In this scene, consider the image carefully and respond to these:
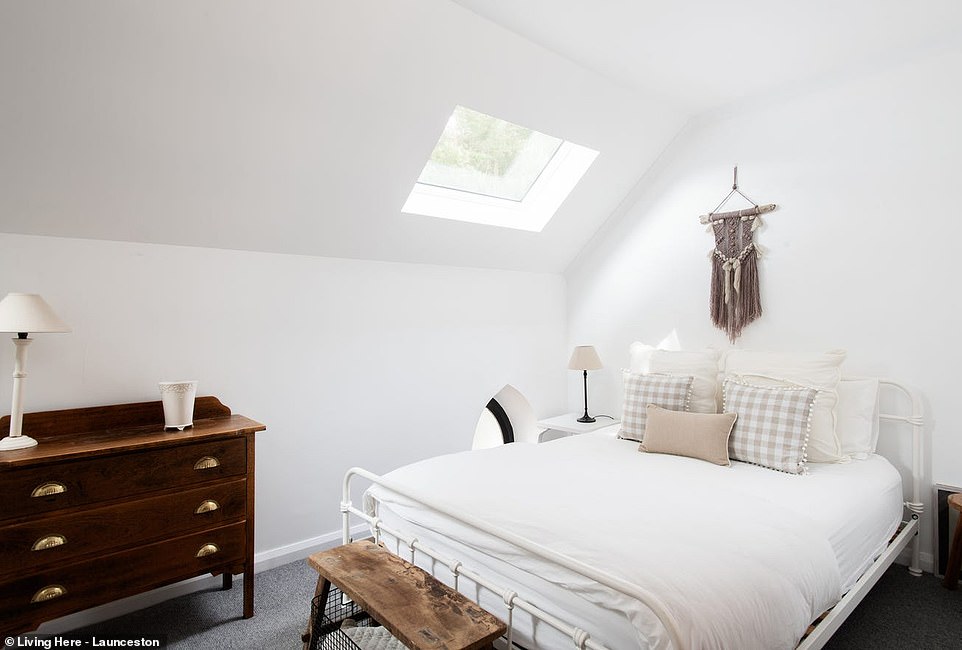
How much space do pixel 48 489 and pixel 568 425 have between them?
109 inches

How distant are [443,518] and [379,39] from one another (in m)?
1.86

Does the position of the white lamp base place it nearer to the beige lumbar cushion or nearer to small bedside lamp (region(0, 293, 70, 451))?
small bedside lamp (region(0, 293, 70, 451))

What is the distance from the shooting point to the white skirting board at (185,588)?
2.26 metres

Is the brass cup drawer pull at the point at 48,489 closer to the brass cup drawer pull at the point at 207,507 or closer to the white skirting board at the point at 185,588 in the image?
the brass cup drawer pull at the point at 207,507

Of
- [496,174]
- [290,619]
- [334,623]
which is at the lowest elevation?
[290,619]

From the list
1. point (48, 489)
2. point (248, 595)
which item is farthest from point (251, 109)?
point (248, 595)

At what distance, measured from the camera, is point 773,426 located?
256 centimetres

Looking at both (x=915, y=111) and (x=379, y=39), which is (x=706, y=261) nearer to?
(x=915, y=111)

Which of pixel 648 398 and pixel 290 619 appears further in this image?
pixel 648 398

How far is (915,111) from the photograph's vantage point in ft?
9.12

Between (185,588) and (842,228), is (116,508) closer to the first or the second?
(185,588)

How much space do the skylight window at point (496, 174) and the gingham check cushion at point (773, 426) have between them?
67.2 inches

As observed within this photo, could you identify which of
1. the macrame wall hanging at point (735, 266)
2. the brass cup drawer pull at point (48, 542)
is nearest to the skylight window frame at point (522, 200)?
the macrame wall hanging at point (735, 266)

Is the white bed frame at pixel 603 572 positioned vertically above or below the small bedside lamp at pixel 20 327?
below
